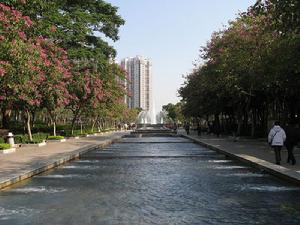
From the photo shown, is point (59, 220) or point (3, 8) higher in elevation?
point (3, 8)

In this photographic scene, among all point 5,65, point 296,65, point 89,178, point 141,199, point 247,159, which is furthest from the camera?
point 296,65

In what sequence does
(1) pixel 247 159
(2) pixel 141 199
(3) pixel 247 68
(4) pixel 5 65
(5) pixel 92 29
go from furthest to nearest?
(5) pixel 92 29 → (3) pixel 247 68 → (1) pixel 247 159 → (4) pixel 5 65 → (2) pixel 141 199

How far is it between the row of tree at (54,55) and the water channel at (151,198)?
5734 mm

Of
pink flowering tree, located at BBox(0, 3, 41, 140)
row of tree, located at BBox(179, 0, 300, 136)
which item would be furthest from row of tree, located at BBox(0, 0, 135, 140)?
row of tree, located at BBox(179, 0, 300, 136)

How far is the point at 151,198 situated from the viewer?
13.2m

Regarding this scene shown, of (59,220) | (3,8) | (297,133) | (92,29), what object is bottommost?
(59,220)

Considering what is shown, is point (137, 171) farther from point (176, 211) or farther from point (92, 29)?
point (92, 29)

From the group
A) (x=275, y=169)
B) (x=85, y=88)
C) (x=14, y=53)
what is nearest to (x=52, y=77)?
(x=14, y=53)

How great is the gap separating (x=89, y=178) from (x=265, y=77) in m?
18.1

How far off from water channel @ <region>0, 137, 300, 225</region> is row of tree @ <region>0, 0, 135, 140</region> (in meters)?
5.73

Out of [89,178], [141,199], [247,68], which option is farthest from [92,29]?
[141,199]

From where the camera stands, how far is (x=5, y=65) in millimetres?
21922

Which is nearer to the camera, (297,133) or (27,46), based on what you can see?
(297,133)

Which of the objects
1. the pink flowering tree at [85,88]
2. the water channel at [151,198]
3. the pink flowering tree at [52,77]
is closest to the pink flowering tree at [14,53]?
the water channel at [151,198]
